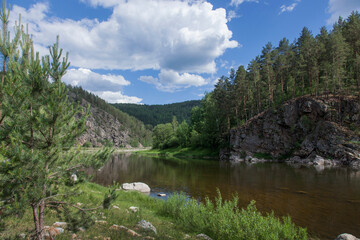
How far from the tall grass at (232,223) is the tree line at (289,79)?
54091mm

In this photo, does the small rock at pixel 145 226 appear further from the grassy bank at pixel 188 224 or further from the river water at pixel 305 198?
the river water at pixel 305 198

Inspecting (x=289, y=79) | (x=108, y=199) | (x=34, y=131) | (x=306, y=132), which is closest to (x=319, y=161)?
(x=306, y=132)

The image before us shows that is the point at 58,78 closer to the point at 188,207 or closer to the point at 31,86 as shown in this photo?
the point at 31,86

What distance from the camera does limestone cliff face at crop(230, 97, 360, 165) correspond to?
151 ft

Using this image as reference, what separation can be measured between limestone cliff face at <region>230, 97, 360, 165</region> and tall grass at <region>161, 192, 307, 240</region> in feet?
141

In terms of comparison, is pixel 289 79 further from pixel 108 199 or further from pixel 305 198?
pixel 108 199

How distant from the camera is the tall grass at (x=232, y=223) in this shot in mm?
8539

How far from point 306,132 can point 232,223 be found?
5547 centimetres

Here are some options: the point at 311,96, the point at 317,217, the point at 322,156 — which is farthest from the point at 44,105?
the point at 311,96

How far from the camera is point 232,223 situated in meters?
9.32

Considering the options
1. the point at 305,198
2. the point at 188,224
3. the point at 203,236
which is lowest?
the point at 305,198

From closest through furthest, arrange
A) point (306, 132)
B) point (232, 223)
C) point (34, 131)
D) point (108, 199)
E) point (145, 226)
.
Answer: point (34, 131) → point (108, 199) → point (232, 223) → point (145, 226) → point (306, 132)

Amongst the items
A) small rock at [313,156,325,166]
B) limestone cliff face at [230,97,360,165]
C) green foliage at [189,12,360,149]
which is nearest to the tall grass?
small rock at [313,156,325,166]

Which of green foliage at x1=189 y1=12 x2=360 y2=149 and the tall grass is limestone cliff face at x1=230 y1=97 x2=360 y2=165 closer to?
green foliage at x1=189 y1=12 x2=360 y2=149
